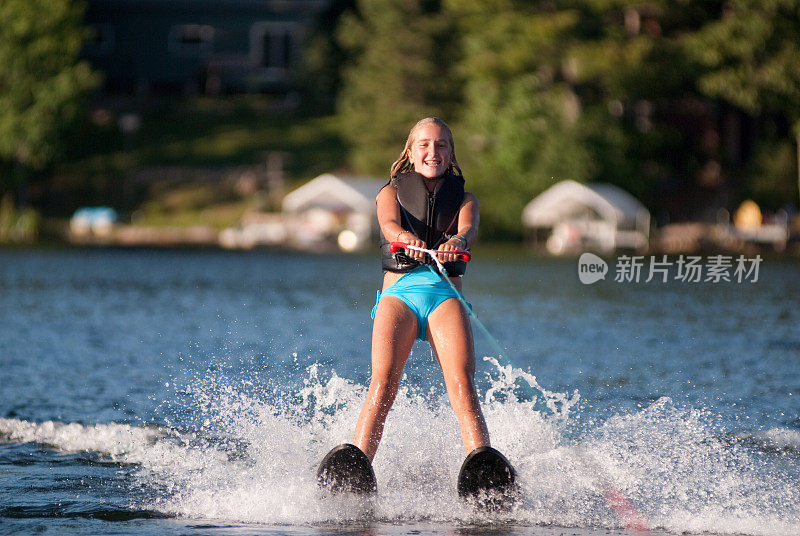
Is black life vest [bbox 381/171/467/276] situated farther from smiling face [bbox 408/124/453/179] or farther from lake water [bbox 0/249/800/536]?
lake water [bbox 0/249/800/536]

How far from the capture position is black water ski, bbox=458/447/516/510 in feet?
21.6

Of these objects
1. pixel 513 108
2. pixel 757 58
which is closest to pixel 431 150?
pixel 513 108

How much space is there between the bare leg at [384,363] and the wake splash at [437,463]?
0.39m

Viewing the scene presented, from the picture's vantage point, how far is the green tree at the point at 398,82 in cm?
5456

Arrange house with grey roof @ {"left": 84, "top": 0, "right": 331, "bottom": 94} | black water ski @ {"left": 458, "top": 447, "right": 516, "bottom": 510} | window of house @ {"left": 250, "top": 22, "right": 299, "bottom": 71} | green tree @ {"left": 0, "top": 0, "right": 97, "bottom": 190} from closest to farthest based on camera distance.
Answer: black water ski @ {"left": 458, "top": 447, "right": 516, "bottom": 510} < green tree @ {"left": 0, "top": 0, "right": 97, "bottom": 190} < house with grey roof @ {"left": 84, "top": 0, "right": 331, "bottom": 94} < window of house @ {"left": 250, "top": 22, "right": 299, "bottom": 71}

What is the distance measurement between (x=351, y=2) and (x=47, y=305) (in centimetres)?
4897

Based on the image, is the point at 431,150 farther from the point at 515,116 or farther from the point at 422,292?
the point at 515,116

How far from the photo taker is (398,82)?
182 feet

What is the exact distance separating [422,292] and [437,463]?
5.29ft

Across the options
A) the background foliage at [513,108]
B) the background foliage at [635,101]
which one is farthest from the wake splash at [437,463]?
the background foliage at [513,108]

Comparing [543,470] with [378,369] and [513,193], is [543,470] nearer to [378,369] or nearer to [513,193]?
[378,369]

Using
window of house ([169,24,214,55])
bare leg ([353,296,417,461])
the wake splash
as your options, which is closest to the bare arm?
bare leg ([353,296,417,461])

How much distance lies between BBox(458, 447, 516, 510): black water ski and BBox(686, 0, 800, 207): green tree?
124ft

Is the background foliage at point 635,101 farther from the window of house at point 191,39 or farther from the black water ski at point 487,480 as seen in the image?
the black water ski at point 487,480
